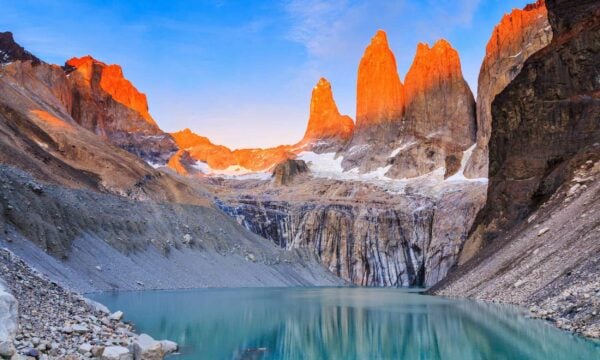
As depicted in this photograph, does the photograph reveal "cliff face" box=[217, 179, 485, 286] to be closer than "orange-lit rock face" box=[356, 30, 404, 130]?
Yes

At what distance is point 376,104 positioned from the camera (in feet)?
529

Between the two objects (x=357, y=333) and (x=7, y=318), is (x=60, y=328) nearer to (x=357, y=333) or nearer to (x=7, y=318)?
(x=7, y=318)

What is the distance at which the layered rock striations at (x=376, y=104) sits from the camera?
15600cm

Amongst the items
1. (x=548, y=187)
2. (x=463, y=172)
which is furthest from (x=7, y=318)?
(x=463, y=172)

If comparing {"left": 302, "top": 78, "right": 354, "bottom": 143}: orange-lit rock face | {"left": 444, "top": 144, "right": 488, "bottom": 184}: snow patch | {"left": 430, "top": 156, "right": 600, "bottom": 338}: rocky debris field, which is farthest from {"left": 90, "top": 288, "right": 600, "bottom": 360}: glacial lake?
{"left": 302, "top": 78, "right": 354, "bottom": 143}: orange-lit rock face

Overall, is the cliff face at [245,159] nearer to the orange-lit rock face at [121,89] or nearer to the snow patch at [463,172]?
the orange-lit rock face at [121,89]

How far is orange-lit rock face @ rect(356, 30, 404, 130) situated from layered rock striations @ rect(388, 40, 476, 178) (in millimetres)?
4574

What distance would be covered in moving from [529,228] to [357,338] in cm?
2543

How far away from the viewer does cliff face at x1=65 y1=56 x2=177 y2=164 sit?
463ft

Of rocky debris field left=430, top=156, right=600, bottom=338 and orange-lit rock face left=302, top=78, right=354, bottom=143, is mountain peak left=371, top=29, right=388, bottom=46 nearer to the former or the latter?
orange-lit rock face left=302, top=78, right=354, bottom=143

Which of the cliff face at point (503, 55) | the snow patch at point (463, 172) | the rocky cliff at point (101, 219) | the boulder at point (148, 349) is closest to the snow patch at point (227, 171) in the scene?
the snow patch at point (463, 172)

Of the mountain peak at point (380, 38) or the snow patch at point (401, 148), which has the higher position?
the mountain peak at point (380, 38)

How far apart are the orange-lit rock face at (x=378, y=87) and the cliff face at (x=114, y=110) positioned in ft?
207

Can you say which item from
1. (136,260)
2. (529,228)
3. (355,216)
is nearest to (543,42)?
(355,216)
